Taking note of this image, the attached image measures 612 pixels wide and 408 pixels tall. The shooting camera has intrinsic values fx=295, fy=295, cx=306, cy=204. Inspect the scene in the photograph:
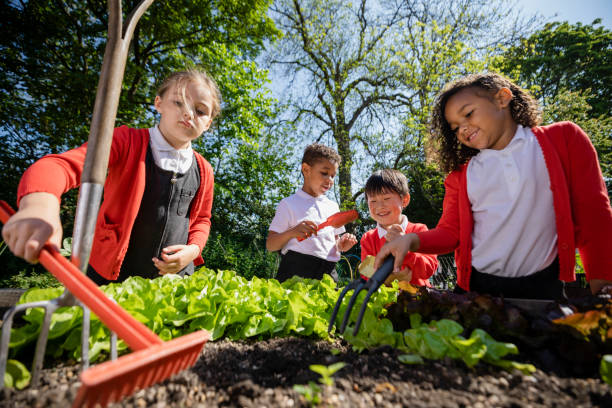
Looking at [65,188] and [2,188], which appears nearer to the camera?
[65,188]

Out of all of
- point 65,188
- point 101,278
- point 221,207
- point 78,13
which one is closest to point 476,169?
point 65,188

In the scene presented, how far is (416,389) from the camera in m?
0.75

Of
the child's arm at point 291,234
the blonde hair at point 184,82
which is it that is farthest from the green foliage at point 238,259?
the blonde hair at point 184,82

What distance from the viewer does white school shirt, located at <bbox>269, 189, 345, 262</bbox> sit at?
9.55ft

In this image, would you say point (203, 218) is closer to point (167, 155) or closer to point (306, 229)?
point (167, 155)

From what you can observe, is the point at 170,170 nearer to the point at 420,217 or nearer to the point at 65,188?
the point at 65,188

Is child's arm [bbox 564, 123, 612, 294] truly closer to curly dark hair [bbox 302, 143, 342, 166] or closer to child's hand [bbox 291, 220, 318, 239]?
child's hand [bbox 291, 220, 318, 239]

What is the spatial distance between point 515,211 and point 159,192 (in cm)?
197

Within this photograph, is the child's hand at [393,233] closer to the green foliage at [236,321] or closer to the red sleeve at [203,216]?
the green foliage at [236,321]

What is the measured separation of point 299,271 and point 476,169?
1.85m

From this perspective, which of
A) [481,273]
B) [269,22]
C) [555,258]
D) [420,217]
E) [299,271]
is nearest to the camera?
[555,258]

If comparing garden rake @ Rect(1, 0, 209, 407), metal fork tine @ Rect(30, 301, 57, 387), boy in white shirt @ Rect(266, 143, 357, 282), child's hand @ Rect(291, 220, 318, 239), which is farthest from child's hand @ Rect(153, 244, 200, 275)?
boy in white shirt @ Rect(266, 143, 357, 282)

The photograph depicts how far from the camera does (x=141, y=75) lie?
7.73 metres

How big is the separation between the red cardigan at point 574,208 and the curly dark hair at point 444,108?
16cm
